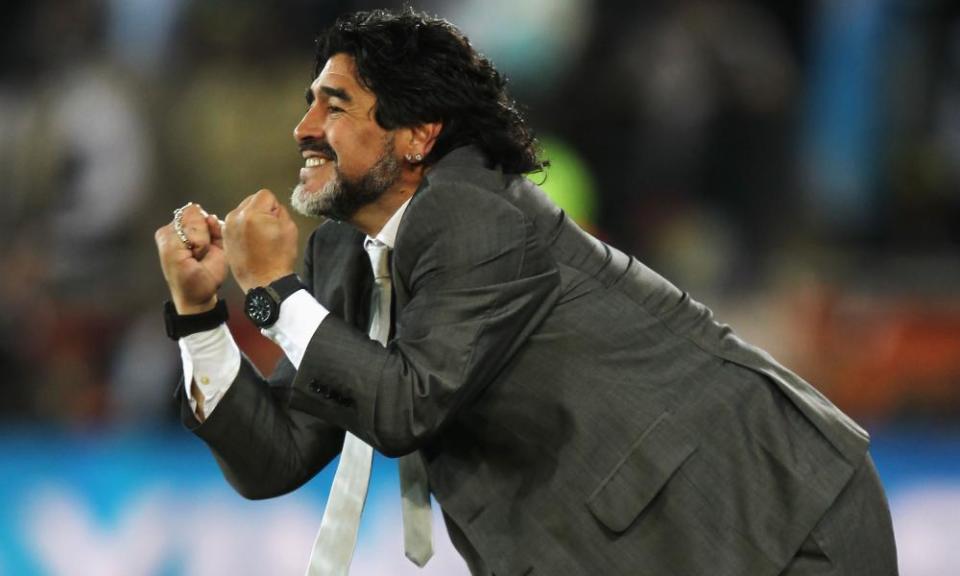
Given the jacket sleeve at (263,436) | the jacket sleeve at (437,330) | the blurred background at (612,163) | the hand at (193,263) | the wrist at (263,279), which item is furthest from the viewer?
the blurred background at (612,163)

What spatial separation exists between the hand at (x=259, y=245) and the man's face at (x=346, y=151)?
148 mm

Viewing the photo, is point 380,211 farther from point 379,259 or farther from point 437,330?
point 437,330

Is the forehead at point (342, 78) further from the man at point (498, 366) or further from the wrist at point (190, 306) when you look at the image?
the wrist at point (190, 306)

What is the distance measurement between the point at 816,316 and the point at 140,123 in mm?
2909

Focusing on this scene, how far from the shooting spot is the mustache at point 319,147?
2.87 meters

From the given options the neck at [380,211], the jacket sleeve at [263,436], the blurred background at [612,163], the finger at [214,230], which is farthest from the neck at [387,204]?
the blurred background at [612,163]

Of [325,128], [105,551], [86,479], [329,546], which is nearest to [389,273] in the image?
[325,128]

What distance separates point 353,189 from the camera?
284cm

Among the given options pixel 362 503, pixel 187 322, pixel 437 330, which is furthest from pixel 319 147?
pixel 362 503

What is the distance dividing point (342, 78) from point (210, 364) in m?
0.55

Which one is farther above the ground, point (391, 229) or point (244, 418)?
point (391, 229)

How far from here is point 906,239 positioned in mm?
7305

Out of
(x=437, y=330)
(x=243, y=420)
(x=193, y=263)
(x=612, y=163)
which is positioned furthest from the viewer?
(x=612, y=163)

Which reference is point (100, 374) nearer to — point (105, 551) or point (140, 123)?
point (140, 123)
